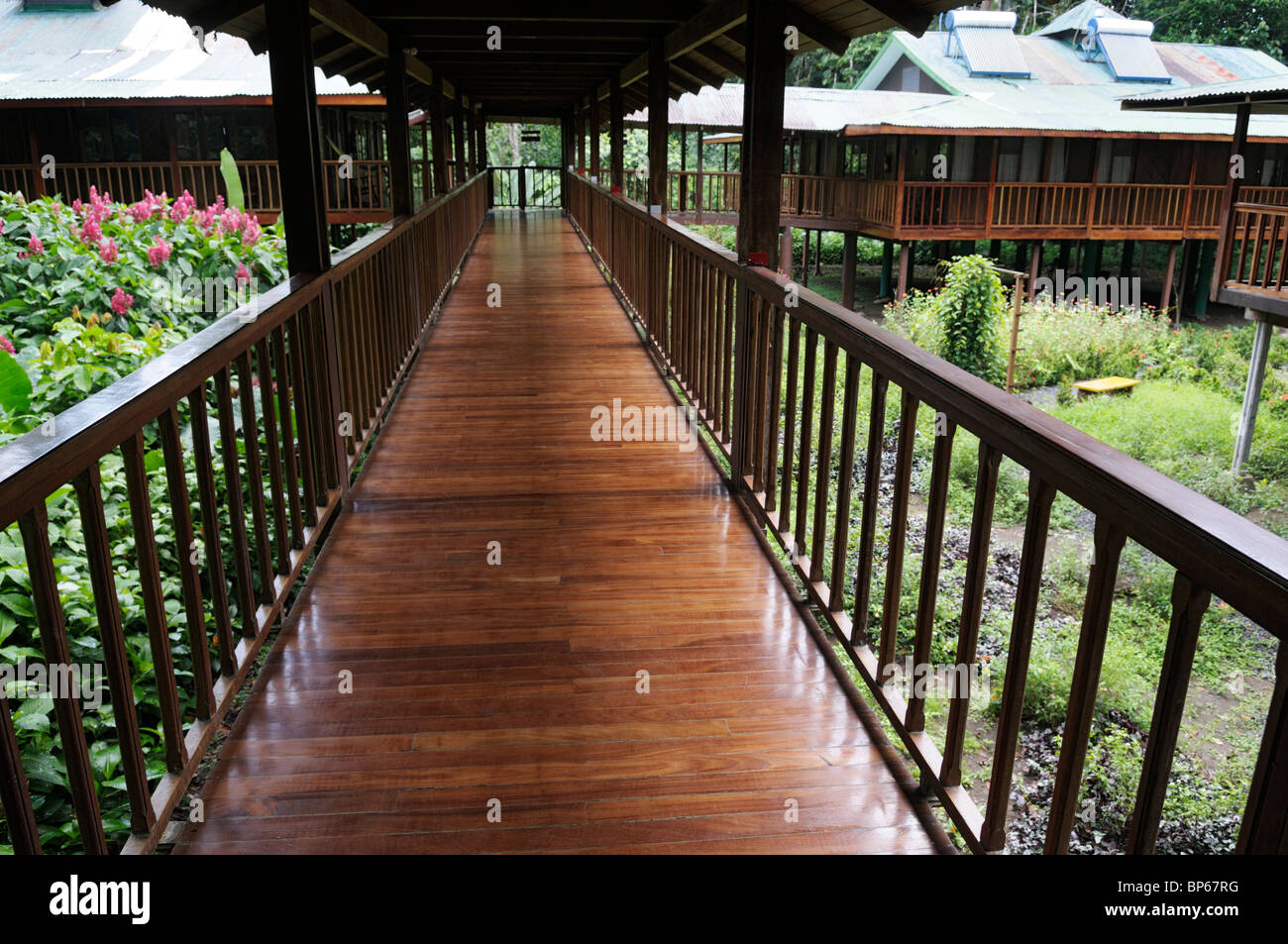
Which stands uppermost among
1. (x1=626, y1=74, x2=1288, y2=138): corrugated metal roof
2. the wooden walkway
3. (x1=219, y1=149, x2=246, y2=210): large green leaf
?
(x1=626, y1=74, x2=1288, y2=138): corrugated metal roof

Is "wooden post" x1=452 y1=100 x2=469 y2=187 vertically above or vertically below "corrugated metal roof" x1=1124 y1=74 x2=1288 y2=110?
below

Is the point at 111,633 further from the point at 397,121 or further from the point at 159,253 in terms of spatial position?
the point at 397,121

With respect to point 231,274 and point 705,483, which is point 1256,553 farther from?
point 231,274

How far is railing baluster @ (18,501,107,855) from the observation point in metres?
1.54

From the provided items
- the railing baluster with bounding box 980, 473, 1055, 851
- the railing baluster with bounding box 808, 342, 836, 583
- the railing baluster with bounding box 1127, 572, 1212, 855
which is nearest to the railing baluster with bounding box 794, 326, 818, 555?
the railing baluster with bounding box 808, 342, 836, 583

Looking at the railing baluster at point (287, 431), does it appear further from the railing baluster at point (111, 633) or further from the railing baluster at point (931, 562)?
the railing baluster at point (931, 562)

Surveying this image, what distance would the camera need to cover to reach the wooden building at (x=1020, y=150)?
70.4 ft

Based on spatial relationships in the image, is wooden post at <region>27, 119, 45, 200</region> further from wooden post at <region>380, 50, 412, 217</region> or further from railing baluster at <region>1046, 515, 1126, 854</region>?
railing baluster at <region>1046, 515, 1126, 854</region>

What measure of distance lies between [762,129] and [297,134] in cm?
179

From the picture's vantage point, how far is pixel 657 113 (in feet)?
25.9

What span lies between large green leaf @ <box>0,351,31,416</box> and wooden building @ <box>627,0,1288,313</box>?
1864 cm

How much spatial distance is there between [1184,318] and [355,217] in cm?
2005
